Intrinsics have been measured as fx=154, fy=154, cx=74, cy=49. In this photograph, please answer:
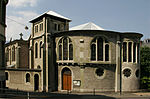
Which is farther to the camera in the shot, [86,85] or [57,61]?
[57,61]

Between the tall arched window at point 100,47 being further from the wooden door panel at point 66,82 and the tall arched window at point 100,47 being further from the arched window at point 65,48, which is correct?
the wooden door panel at point 66,82

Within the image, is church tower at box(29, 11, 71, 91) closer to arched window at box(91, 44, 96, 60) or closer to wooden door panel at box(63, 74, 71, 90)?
wooden door panel at box(63, 74, 71, 90)

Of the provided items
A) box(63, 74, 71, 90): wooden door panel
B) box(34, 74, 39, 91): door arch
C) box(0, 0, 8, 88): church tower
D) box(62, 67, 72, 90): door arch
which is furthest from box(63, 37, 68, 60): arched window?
box(0, 0, 8, 88): church tower

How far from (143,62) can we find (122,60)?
6.24 metres

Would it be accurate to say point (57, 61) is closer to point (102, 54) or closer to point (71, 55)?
point (71, 55)

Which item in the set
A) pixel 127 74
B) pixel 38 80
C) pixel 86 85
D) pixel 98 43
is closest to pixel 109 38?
pixel 98 43

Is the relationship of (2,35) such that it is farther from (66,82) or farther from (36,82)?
(66,82)

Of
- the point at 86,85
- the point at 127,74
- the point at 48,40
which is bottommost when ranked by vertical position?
the point at 86,85

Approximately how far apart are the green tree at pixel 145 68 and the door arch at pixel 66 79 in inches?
506

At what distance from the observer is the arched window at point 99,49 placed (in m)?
24.8

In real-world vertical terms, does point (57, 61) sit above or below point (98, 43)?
below

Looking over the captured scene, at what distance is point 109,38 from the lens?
2527 centimetres

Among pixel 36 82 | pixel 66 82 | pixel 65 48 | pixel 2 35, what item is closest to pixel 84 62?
pixel 65 48

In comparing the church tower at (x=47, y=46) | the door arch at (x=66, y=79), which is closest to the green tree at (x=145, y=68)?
the door arch at (x=66, y=79)
